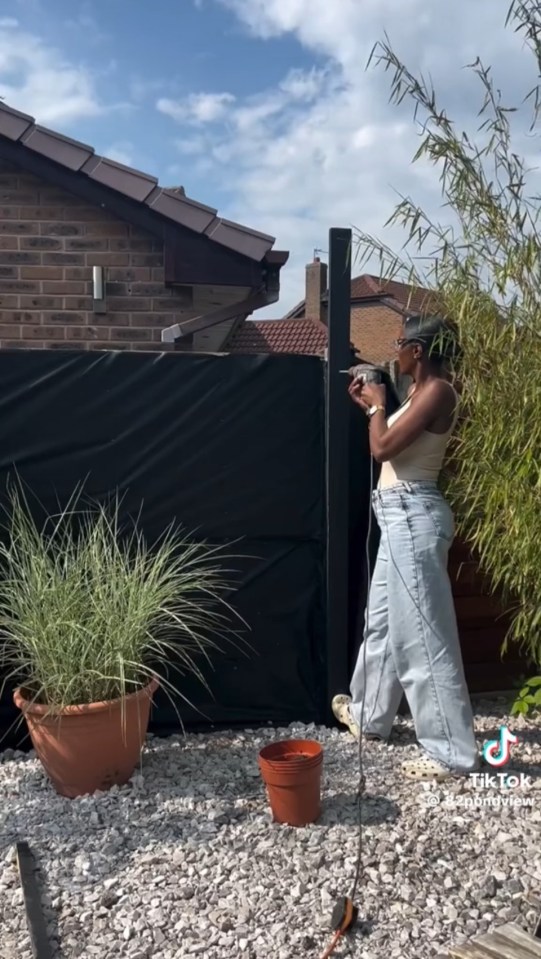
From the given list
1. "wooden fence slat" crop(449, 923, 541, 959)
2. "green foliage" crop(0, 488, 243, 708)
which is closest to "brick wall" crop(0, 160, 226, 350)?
"green foliage" crop(0, 488, 243, 708)

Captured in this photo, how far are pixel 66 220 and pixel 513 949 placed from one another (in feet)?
13.3

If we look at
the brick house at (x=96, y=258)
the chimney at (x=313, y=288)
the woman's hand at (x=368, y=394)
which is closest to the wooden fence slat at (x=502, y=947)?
the woman's hand at (x=368, y=394)

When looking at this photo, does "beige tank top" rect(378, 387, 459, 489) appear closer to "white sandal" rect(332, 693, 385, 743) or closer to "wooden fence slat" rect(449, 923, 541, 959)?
"white sandal" rect(332, 693, 385, 743)

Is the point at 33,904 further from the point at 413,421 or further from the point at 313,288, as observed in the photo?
the point at 313,288

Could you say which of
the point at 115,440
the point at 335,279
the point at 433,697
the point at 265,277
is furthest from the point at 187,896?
the point at 265,277

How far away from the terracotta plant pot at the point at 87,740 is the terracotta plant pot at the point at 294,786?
522 millimetres

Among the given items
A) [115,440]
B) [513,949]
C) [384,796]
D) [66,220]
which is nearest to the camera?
[513,949]

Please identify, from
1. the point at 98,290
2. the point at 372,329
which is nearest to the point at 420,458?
the point at 98,290

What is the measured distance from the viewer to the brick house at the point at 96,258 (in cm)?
464

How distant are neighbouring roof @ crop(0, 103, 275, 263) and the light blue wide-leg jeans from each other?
1894 mm

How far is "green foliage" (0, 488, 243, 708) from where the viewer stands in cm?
309

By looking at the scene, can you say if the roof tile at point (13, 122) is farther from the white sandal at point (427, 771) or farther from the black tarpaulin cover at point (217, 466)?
the white sandal at point (427, 771)

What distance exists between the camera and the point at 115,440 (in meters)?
3.65

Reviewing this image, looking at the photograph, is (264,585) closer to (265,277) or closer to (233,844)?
(233,844)
